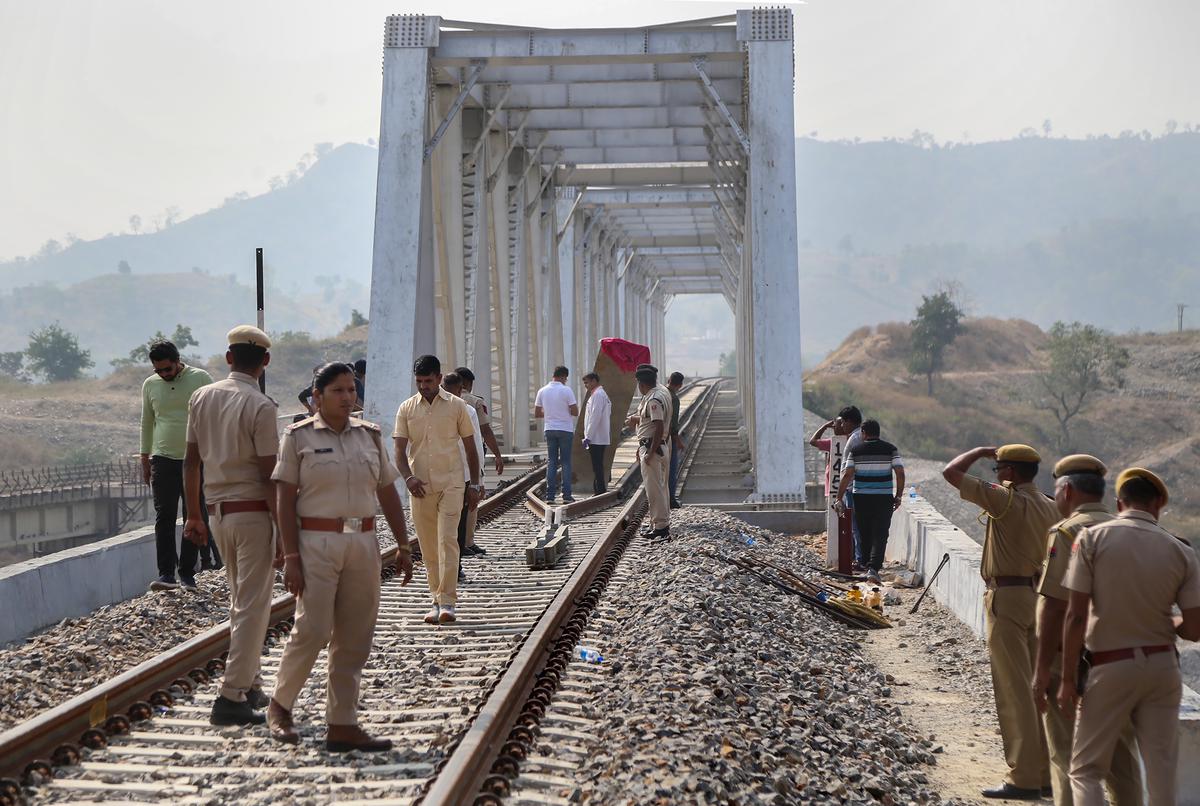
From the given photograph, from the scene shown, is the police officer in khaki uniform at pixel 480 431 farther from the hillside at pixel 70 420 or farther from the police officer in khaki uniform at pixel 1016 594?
the hillside at pixel 70 420

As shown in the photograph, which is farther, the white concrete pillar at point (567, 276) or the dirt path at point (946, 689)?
the white concrete pillar at point (567, 276)

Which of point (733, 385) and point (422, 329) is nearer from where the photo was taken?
point (422, 329)

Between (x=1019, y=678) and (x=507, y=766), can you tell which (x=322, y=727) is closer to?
(x=507, y=766)

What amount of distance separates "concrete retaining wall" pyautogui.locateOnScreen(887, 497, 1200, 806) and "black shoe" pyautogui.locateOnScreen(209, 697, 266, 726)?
4.52m

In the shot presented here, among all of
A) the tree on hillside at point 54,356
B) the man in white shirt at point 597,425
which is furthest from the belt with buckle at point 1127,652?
the tree on hillside at point 54,356

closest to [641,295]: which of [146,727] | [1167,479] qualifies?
[1167,479]

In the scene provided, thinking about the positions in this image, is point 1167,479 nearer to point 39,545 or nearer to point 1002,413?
point 1002,413

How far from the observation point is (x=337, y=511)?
17.8ft

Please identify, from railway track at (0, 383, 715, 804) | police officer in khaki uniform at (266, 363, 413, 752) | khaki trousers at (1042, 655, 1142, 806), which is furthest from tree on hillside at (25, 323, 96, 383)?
khaki trousers at (1042, 655, 1142, 806)

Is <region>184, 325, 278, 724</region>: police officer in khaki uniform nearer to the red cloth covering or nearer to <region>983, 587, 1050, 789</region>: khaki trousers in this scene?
<region>983, 587, 1050, 789</region>: khaki trousers

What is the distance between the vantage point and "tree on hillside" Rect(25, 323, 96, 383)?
9169cm

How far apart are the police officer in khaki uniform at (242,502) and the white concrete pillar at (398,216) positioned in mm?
Answer: 10042

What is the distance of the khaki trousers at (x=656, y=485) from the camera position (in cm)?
1177

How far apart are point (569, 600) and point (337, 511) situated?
3.28 m
